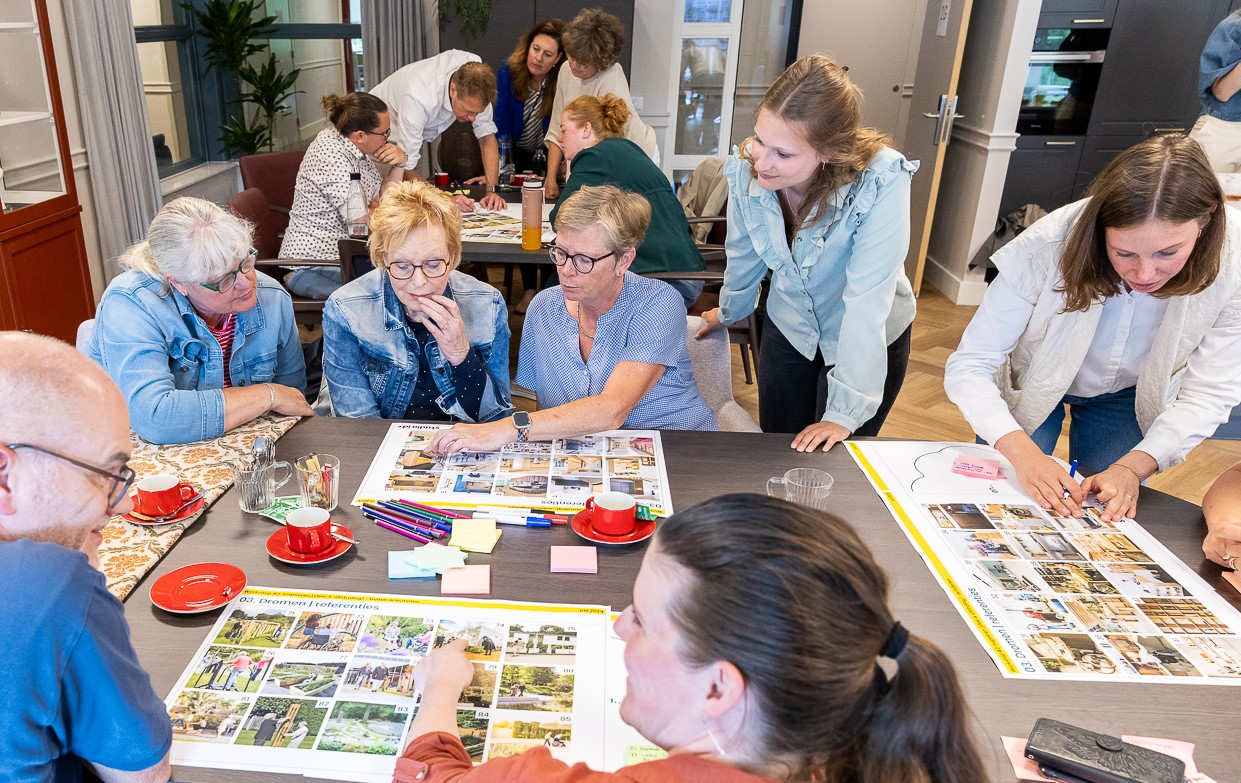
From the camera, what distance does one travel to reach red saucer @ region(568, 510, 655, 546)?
1406mm

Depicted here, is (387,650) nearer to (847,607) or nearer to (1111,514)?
(847,607)

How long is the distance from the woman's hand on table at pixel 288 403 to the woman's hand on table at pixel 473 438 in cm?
35

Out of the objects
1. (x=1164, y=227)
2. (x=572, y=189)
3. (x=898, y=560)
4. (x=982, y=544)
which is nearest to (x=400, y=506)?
(x=898, y=560)

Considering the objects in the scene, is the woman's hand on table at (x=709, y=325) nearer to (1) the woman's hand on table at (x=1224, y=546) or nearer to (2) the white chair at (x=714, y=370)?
(2) the white chair at (x=714, y=370)

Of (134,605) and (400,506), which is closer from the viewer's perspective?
(134,605)

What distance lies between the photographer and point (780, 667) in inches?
30.3

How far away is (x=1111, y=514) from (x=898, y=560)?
1.54 ft

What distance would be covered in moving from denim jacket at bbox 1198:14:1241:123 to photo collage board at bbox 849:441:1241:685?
129 inches

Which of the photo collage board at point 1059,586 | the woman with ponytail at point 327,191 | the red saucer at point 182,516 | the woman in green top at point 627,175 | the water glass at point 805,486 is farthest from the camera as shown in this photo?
the woman with ponytail at point 327,191

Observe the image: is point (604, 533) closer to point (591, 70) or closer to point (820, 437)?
point (820, 437)

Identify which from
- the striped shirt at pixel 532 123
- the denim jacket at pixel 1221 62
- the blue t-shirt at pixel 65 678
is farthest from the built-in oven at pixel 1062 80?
the blue t-shirt at pixel 65 678

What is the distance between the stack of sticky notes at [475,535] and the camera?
1390mm

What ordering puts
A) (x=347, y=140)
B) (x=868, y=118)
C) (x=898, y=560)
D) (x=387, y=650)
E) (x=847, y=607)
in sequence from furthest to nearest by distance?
(x=868, y=118) < (x=347, y=140) < (x=898, y=560) < (x=387, y=650) < (x=847, y=607)

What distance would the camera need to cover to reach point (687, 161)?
20.4 feet
